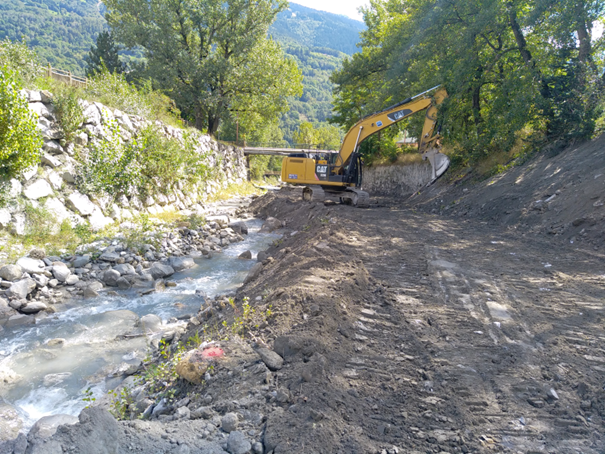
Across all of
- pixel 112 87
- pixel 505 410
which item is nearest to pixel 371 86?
pixel 112 87

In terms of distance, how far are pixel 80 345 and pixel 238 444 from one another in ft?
13.7

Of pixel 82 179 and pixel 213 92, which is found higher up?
pixel 213 92

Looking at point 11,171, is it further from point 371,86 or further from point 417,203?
point 371,86

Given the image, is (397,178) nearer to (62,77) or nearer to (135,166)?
(135,166)

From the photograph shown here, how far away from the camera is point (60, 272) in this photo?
7.63 m

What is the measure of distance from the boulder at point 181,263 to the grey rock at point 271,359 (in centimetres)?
642

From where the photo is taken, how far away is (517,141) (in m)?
14.3

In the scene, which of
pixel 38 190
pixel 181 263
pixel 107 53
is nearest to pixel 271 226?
pixel 181 263

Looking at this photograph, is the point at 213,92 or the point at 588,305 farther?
the point at 213,92

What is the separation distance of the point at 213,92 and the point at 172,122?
627 centimetres

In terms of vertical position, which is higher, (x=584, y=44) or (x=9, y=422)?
(x=584, y=44)

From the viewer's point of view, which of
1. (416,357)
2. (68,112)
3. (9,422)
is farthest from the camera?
(68,112)

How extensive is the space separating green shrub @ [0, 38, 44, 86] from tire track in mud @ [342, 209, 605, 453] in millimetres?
11345

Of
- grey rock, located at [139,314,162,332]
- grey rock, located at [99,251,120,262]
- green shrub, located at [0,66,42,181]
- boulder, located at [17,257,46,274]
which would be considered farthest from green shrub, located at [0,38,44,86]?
grey rock, located at [139,314,162,332]
